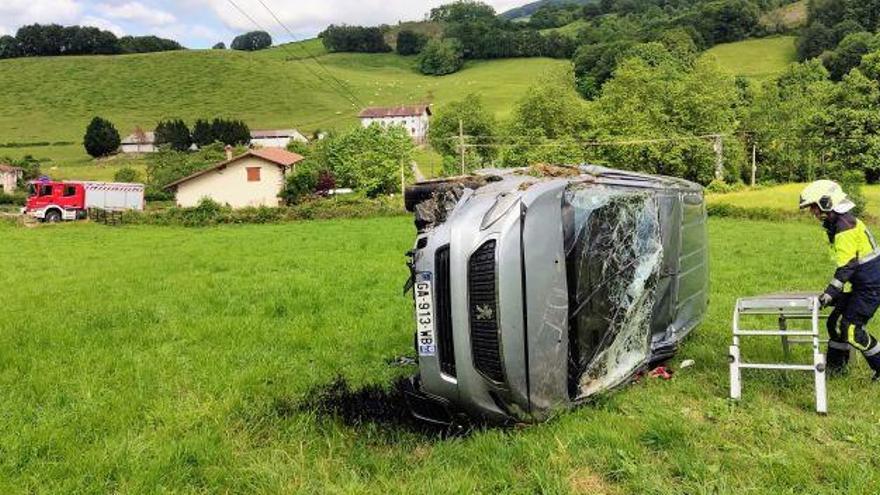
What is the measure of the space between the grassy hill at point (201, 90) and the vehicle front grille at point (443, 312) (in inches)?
3505

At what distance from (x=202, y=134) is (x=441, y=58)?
61696mm

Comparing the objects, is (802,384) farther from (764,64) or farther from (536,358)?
(764,64)

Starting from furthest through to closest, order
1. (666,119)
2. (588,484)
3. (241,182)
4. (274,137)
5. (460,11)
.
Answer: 1. (460,11)
2. (274,137)
3. (666,119)
4. (241,182)
5. (588,484)

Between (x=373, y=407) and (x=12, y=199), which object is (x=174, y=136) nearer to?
(x=12, y=199)

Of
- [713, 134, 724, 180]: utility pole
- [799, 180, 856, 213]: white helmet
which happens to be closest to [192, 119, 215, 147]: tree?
[713, 134, 724, 180]: utility pole

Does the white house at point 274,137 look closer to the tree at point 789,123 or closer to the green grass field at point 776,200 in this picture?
the tree at point 789,123

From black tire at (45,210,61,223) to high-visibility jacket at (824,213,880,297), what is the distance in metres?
43.5

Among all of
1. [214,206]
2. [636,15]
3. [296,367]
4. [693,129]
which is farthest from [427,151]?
[636,15]

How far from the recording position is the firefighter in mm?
5645

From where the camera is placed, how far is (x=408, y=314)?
9.58 m

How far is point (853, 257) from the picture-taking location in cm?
568

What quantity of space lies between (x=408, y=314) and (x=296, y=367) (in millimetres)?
3064

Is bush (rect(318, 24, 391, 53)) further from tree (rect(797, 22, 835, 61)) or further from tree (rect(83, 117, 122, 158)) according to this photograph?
tree (rect(797, 22, 835, 61))

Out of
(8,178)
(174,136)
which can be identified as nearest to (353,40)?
(174,136)
